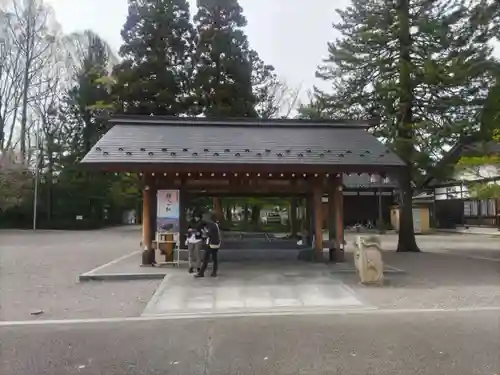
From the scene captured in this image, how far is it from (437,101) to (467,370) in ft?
47.9

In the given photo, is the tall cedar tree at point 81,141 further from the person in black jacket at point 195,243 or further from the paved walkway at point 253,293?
the paved walkway at point 253,293

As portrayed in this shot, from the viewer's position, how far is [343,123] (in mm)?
16594

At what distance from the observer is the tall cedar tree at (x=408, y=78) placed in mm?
16391

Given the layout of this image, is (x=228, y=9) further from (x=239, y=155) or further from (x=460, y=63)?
(x=239, y=155)

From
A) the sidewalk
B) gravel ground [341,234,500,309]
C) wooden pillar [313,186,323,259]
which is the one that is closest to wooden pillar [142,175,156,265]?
wooden pillar [313,186,323,259]

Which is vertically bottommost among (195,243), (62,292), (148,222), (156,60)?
(62,292)

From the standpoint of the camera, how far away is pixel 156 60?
2994cm

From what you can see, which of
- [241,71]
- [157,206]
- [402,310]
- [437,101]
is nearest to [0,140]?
[241,71]

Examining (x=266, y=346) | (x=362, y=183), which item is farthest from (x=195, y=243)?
(x=362, y=183)

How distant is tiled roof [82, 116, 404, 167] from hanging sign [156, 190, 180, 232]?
1.17 meters

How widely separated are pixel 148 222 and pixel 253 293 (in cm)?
521

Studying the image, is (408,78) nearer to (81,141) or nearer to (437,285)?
(437,285)

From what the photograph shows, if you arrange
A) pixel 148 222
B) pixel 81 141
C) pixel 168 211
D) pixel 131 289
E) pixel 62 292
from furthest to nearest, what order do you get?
pixel 81 141 < pixel 148 222 < pixel 168 211 < pixel 131 289 < pixel 62 292

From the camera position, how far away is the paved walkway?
819 cm
